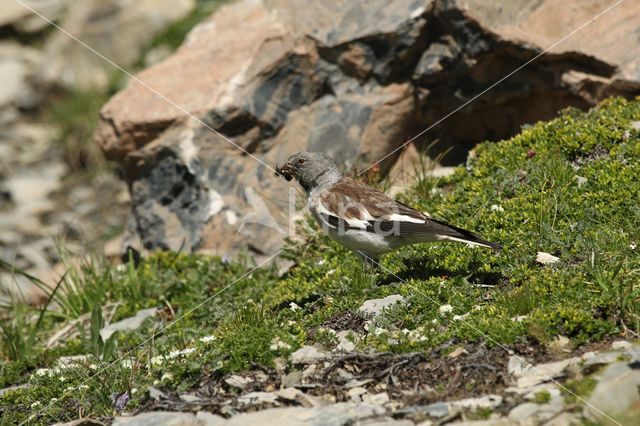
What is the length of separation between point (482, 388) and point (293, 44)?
7614 mm

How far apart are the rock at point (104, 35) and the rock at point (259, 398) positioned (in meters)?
14.4

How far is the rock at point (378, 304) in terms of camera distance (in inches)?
248

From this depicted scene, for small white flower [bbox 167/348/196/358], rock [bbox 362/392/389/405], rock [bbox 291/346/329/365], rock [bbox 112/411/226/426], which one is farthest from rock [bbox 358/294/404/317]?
rock [bbox 112/411/226/426]

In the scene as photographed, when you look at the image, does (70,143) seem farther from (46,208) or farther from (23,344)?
(23,344)

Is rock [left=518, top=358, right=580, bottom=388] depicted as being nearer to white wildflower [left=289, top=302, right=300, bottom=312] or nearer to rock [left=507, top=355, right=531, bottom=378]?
rock [left=507, top=355, right=531, bottom=378]

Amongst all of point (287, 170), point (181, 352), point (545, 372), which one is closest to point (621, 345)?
point (545, 372)

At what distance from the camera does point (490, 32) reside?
10.1 meters

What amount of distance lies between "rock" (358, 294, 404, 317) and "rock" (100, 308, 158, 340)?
3.37 meters

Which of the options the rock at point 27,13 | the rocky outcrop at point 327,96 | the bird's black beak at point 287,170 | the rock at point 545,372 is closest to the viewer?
the rock at point 545,372

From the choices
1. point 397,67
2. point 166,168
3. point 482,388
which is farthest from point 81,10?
point 482,388

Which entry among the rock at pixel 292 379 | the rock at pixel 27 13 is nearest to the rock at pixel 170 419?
the rock at pixel 292 379

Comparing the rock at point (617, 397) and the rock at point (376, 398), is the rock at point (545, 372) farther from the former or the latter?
the rock at point (376, 398)

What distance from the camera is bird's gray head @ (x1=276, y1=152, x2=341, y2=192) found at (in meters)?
7.65

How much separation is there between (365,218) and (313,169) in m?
1.16
